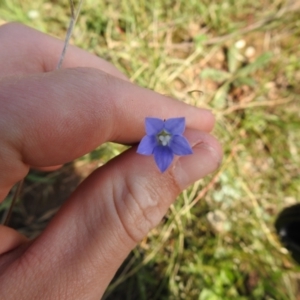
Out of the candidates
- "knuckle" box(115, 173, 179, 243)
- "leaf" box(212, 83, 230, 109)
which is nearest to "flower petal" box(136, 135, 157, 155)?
"knuckle" box(115, 173, 179, 243)

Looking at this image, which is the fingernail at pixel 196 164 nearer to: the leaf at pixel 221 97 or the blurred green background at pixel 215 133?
the blurred green background at pixel 215 133

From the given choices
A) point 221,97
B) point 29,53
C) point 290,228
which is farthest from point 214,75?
point 29,53

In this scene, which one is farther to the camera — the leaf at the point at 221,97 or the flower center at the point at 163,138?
the leaf at the point at 221,97

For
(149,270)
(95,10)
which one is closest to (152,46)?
(95,10)

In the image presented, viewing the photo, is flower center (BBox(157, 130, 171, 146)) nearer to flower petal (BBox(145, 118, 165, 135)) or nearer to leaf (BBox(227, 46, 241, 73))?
flower petal (BBox(145, 118, 165, 135))

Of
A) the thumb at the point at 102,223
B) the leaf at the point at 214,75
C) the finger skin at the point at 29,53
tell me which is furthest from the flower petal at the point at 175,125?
the leaf at the point at 214,75
